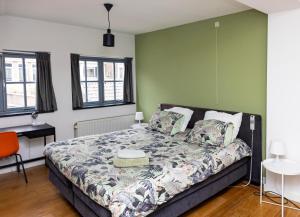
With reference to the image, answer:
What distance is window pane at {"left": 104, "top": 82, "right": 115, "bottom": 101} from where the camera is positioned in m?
4.97

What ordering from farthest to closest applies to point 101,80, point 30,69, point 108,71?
point 108,71 → point 101,80 → point 30,69

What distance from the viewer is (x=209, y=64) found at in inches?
150

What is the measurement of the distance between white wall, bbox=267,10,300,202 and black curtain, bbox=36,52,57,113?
3.30 metres

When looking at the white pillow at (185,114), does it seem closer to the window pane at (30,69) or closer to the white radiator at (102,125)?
the white radiator at (102,125)

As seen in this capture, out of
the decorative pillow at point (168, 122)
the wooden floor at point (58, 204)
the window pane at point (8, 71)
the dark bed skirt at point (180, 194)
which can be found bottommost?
the wooden floor at point (58, 204)

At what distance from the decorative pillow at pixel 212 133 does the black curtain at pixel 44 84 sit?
7.92 feet

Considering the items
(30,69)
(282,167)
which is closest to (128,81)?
(30,69)

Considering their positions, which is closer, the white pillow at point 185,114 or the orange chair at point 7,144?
the orange chair at point 7,144

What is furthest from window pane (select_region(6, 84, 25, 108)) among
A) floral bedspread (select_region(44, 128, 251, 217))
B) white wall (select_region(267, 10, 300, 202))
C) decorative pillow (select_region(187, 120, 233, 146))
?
white wall (select_region(267, 10, 300, 202))

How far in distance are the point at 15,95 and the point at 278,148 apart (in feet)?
12.6

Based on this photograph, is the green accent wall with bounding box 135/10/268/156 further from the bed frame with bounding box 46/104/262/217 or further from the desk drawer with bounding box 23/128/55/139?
the desk drawer with bounding box 23/128/55/139

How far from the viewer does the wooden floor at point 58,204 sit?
8.63ft

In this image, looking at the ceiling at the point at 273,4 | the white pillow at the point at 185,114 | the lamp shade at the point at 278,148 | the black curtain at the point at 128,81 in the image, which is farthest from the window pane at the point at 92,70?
the lamp shade at the point at 278,148

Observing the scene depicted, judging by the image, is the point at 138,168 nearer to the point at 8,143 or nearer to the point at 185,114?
the point at 185,114
